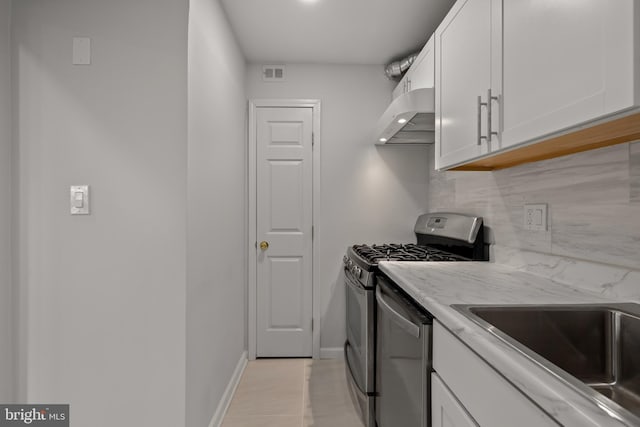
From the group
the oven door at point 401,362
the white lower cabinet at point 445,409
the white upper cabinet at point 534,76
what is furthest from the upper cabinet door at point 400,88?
the white lower cabinet at point 445,409

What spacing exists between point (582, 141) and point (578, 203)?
0.99 feet

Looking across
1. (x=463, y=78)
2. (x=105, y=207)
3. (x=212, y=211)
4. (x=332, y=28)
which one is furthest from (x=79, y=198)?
(x=332, y=28)

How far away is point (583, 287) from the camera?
1.29 m

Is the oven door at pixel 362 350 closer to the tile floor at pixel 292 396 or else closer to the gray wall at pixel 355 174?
the tile floor at pixel 292 396

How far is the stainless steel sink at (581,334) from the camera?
958 mm

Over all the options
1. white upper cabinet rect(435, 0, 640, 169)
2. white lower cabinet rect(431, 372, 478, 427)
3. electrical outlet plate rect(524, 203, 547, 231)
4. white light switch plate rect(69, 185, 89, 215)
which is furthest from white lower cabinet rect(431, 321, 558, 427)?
white light switch plate rect(69, 185, 89, 215)

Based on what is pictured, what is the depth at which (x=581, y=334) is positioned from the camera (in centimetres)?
103

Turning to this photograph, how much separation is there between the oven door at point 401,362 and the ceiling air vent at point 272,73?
201 centimetres

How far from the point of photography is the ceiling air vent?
303 centimetres

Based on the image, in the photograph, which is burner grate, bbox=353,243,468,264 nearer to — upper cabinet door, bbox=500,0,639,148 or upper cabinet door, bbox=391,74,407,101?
upper cabinet door, bbox=500,0,639,148

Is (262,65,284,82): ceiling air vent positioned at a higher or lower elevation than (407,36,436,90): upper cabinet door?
higher

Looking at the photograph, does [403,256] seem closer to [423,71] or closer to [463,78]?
[463,78]

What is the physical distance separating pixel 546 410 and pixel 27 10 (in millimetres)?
2285

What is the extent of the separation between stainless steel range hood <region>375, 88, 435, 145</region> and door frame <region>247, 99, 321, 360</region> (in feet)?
1.91
